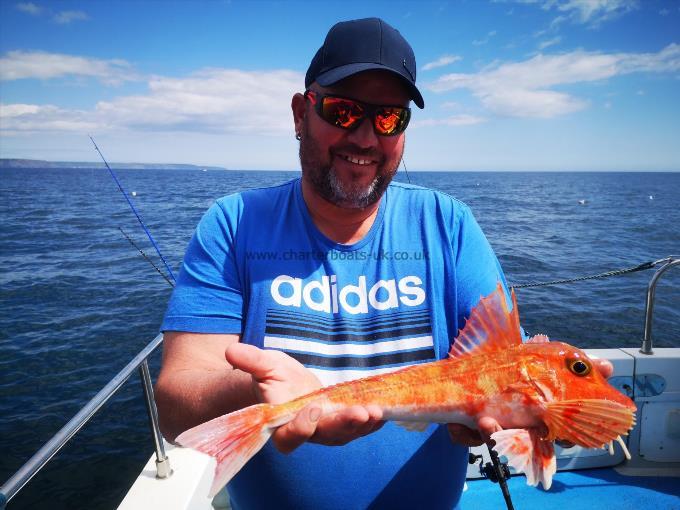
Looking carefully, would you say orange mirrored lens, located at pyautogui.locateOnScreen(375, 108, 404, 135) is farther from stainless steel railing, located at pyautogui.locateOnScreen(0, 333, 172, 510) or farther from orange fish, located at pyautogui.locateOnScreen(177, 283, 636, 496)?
stainless steel railing, located at pyautogui.locateOnScreen(0, 333, 172, 510)

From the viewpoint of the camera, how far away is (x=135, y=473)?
823 centimetres

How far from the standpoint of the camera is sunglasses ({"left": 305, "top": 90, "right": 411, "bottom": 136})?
8.57 feet

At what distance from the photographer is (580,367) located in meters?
2.11

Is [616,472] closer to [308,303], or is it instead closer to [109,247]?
[308,303]

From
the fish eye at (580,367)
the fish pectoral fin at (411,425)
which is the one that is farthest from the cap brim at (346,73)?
the fish pectoral fin at (411,425)

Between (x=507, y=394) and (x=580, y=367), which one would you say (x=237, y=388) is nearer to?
(x=507, y=394)

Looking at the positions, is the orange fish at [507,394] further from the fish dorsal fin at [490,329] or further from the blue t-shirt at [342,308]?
the blue t-shirt at [342,308]

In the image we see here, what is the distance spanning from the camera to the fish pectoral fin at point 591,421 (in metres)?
1.97

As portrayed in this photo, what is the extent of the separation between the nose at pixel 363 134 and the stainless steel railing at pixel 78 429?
6.65 feet

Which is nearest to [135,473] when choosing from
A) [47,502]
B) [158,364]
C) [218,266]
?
[47,502]

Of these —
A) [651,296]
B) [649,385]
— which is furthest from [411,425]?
[649,385]

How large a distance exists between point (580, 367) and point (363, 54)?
207 centimetres

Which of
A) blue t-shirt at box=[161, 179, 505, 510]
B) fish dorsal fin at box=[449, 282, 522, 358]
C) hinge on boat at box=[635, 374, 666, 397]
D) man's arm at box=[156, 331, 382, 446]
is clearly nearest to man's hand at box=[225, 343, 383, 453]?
man's arm at box=[156, 331, 382, 446]

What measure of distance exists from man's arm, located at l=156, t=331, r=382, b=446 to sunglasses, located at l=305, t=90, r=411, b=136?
4.69 ft
